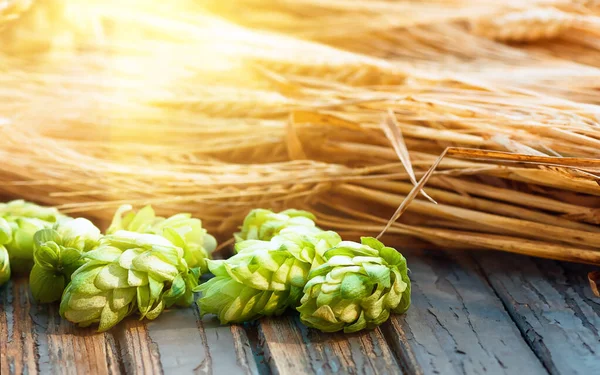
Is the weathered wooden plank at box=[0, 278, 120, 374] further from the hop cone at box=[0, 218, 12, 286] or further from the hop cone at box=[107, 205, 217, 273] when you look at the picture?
the hop cone at box=[107, 205, 217, 273]

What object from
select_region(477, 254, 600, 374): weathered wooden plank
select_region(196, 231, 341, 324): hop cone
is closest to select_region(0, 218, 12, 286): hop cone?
select_region(196, 231, 341, 324): hop cone

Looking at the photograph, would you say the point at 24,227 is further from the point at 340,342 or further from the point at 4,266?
the point at 340,342

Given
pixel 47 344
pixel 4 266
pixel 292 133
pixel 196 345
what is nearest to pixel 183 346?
pixel 196 345

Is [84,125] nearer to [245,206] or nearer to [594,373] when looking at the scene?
[245,206]

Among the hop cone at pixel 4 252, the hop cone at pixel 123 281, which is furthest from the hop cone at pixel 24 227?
the hop cone at pixel 123 281

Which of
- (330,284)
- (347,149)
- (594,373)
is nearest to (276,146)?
(347,149)

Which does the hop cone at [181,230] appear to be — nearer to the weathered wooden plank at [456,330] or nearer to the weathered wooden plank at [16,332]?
the weathered wooden plank at [16,332]
